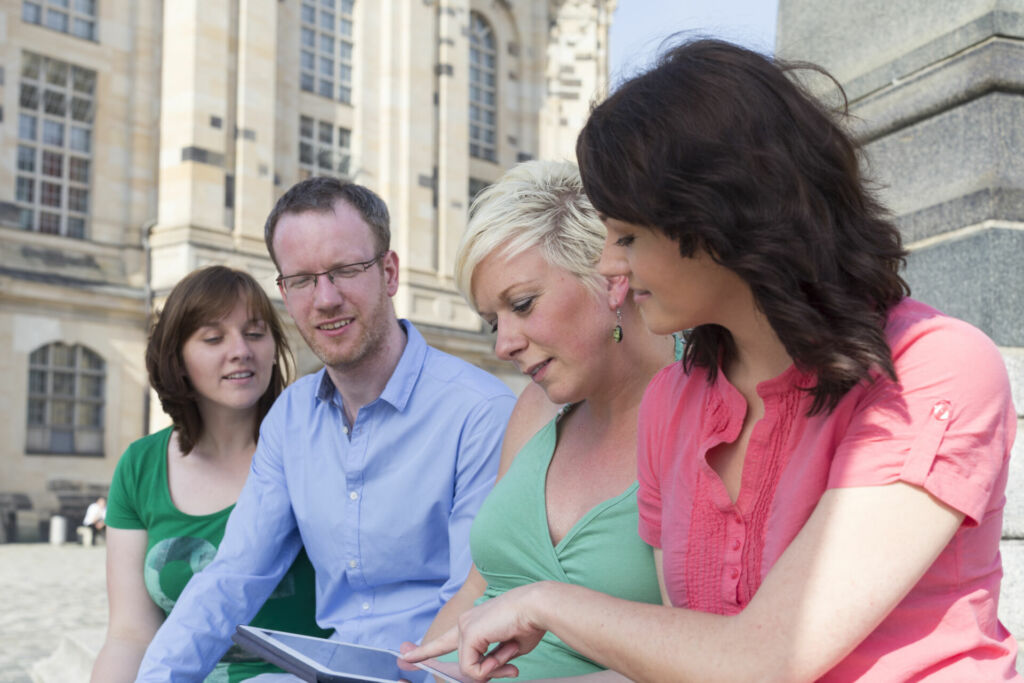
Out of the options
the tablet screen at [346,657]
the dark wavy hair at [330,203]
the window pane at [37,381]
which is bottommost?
the tablet screen at [346,657]

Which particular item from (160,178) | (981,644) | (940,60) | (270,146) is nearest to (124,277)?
(160,178)

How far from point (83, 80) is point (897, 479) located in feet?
68.4

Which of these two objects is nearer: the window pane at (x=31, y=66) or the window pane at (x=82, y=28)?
A: the window pane at (x=31, y=66)

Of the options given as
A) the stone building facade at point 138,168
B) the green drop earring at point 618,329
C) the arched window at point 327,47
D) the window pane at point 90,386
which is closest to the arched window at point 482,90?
the stone building facade at point 138,168

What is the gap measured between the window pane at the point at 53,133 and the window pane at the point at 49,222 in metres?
1.34

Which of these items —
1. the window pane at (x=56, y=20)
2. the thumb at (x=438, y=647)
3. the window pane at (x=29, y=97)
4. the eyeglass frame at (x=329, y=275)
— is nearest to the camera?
the thumb at (x=438, y=647)

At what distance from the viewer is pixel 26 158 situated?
18812 millimetres

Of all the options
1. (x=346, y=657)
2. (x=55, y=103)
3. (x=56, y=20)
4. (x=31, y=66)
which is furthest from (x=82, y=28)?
(x=346, y=657)

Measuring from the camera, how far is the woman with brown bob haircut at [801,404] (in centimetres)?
120

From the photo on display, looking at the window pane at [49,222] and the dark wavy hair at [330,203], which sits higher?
the window pane at [49,222]

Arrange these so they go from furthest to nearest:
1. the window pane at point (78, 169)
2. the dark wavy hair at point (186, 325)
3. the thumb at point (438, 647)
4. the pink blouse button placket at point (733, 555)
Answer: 1. the window pane at point (78, 169)
2. the dark wavy hair at point (186, 325)
3. the thumb at point (438, 647)
4. the pink blouse button placket at point (733, 555)

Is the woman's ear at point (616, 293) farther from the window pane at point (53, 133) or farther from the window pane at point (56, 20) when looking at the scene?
the window pane at point (56, 20)

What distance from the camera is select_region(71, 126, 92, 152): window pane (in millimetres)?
19453

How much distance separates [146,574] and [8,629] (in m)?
6.07
